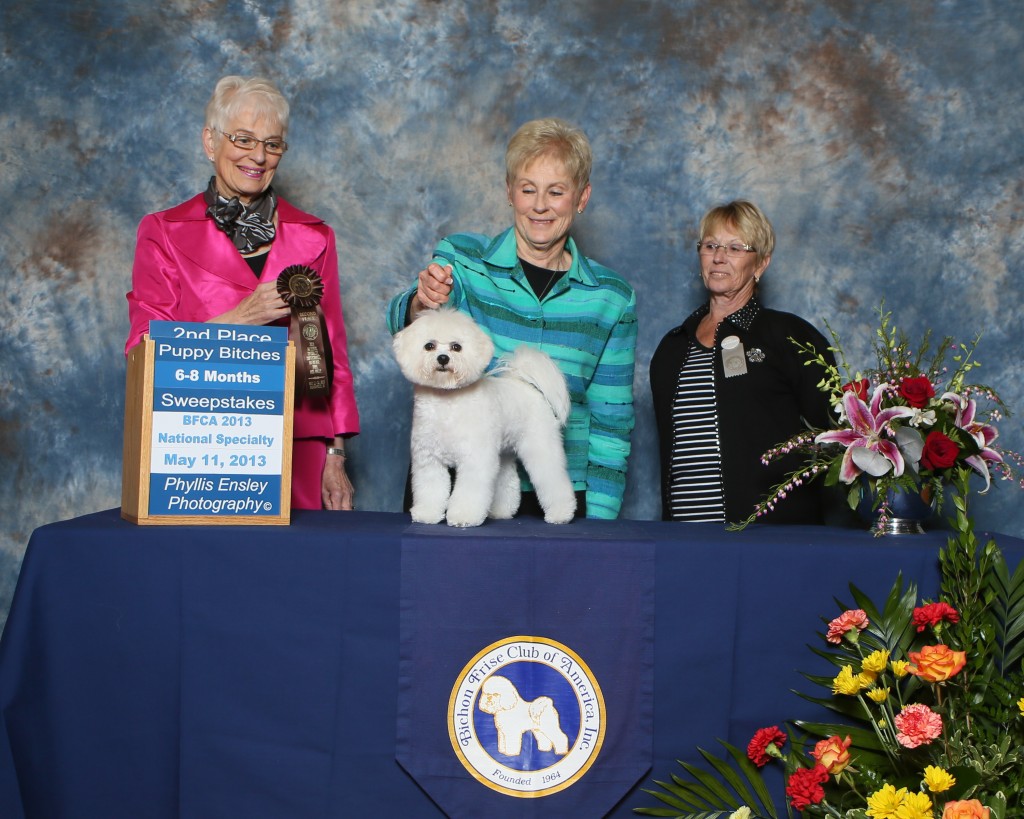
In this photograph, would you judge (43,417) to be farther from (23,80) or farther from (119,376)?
(23,80)

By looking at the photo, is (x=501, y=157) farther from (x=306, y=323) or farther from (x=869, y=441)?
(x=869, y=441)

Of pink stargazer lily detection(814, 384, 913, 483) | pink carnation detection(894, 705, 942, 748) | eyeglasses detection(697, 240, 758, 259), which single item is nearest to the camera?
pink carnation detection(894, 705, 942, 748)

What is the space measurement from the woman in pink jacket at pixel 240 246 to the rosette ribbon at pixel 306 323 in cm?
8

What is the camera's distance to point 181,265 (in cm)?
243

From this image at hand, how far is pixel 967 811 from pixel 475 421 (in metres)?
1.10

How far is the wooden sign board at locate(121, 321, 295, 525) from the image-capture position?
1.92m

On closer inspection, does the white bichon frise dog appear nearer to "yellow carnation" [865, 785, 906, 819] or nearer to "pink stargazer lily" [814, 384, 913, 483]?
"pink stargazer lily" [814, 384, 913, 483]

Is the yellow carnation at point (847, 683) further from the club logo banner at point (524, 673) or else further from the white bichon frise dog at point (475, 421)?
the white bichon frise dog at point (475, 421)

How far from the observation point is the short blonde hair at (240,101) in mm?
2438

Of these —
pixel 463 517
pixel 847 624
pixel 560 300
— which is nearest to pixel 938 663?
pixel 847 624

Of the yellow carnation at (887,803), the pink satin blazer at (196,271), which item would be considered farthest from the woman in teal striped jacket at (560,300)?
the yellow carnation at (887,803)

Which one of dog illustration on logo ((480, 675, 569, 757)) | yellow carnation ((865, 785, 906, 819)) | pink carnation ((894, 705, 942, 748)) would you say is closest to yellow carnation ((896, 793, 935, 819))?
yellow carnation ((865, 785, 906, 819))

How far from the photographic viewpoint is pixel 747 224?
271cm

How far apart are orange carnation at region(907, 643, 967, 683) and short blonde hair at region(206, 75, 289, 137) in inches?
75.2
